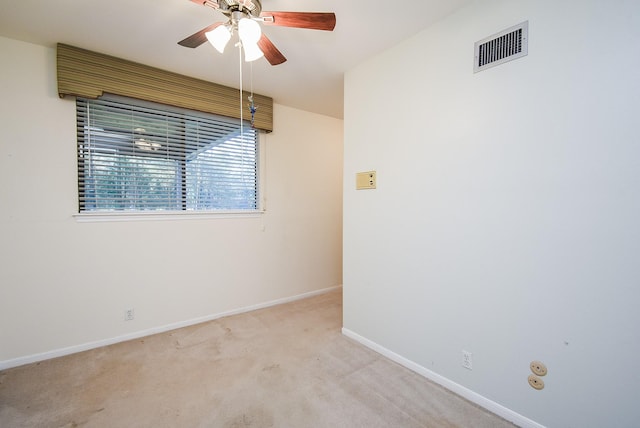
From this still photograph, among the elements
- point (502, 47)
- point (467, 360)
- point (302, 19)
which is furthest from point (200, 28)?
point (467, 360)

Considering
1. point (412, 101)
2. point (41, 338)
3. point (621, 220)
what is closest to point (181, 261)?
point (41, 338)

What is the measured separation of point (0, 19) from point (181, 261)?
222 cm

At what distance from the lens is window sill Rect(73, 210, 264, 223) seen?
241cm

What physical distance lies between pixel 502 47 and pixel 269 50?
145cm

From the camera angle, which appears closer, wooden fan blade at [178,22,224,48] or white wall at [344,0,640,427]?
white wall at [344,0,640,427]

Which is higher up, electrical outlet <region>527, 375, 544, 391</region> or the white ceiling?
the white ceiling

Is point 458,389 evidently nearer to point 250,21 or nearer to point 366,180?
point 366,180

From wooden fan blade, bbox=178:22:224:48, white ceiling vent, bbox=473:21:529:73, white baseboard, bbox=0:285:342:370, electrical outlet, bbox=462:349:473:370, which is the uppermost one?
wooden fan blade, bbox=178:22:224:48

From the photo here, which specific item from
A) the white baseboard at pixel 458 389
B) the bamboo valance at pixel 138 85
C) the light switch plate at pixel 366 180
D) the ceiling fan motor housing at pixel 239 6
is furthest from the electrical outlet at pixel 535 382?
the bamboo valance at pixel 138 85

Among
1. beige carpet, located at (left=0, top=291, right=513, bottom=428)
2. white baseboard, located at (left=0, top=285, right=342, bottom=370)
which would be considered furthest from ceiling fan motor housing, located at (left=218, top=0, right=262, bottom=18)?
white baseboard, located at (left=0, top=285, right=342, bottom=370)

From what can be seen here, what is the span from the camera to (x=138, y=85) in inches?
99.2

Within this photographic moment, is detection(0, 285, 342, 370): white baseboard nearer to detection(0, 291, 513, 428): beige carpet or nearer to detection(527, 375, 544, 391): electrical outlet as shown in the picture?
detection(0, 291, 513, 428): beige carpet

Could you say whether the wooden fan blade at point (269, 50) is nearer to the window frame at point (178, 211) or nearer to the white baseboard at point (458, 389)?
the window frame at point (178, 211)

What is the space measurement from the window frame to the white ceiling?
372 millimetres
